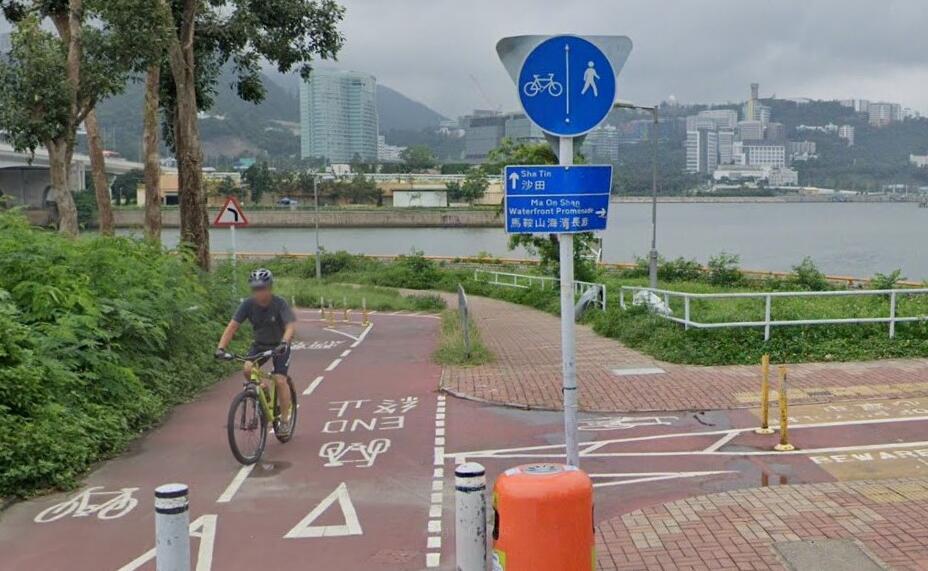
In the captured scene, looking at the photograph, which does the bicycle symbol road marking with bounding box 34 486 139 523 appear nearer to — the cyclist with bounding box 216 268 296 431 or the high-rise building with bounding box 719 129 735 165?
the cyclist with bounding box 216 268 296 431

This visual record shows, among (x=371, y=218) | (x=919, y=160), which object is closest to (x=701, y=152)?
(x=919, y=160)

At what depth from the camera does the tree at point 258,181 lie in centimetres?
10138

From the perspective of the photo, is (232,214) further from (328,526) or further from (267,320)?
(328,526)

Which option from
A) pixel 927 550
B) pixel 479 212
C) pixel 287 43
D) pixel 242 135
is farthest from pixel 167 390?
pixel 242 135

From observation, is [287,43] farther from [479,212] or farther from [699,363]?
[479,212]

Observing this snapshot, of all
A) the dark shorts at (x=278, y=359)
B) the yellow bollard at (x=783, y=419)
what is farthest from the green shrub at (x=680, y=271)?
the dark shorts at (x=278, y=359)

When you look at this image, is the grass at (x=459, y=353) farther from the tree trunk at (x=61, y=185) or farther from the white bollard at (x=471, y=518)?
the white bollard at (x=471, y=518)

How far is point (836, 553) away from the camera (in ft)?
17.9

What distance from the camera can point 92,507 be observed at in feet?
23.1

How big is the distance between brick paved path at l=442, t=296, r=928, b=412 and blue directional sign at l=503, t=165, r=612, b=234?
5.83 meters

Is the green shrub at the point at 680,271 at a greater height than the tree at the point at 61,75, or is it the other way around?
the tree at the point at 61,75

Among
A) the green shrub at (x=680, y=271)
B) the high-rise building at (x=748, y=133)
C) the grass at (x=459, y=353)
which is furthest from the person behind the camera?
the high-rise building at (x=748, y=133)

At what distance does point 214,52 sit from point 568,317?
20.3 metres

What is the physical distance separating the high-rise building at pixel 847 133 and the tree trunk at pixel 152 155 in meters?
178
